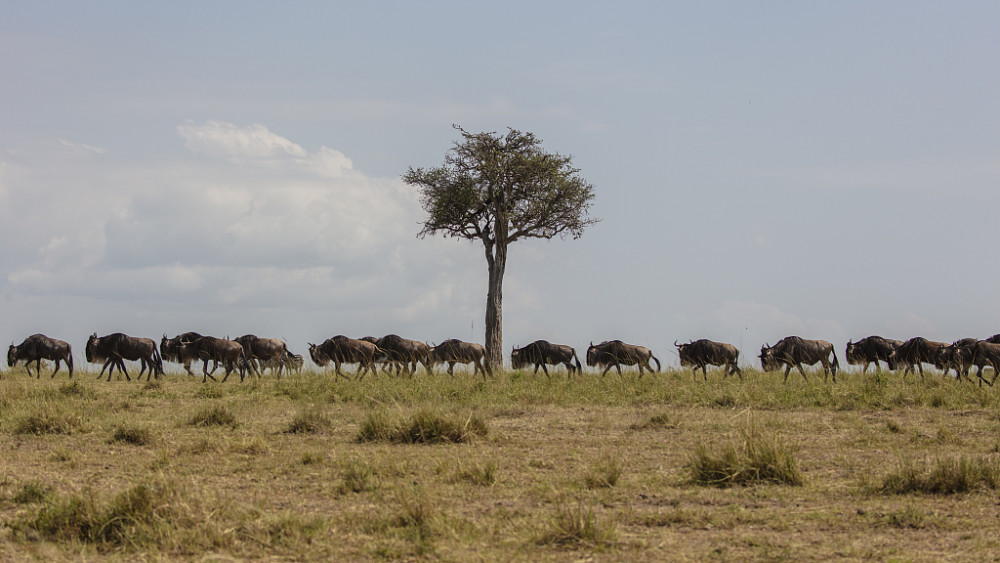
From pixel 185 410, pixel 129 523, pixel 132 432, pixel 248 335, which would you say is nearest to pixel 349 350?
pixel 248 335

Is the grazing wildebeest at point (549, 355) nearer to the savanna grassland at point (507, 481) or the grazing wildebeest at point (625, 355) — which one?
the grazing wildebeest at point (625, 355)

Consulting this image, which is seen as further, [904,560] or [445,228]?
[445,228]

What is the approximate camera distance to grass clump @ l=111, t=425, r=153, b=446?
1020 centimetres

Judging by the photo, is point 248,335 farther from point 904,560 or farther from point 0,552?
point 904,560

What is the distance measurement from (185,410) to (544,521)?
866 centimetres

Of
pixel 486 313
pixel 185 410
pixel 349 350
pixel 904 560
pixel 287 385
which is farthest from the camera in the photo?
pixel 486 313

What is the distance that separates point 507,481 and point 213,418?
5.39 m

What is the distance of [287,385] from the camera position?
17172 mm

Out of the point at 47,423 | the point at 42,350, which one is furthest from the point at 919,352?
the point at 42,350

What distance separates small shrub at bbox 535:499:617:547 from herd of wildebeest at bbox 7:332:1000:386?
529 inches

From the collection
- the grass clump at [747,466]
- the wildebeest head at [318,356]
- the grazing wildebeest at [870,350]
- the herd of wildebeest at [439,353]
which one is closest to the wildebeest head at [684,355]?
the herd of wildebeest at [439,353]

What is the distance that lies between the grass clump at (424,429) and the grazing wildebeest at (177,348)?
1196 centimetres

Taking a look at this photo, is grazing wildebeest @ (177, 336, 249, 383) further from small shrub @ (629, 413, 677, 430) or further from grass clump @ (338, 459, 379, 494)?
grass clump @ (338, 459, 379, 494)

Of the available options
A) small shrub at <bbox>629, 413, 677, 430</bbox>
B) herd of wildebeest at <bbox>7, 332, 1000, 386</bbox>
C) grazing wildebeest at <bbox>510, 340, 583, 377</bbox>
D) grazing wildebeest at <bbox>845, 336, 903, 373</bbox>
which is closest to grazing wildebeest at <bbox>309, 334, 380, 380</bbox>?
herd of wildebeest at <bbox>7, 332, 1000, 386</bbox>
